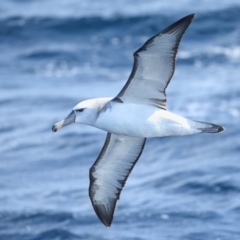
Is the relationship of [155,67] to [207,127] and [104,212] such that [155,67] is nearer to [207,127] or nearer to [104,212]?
[207,127]

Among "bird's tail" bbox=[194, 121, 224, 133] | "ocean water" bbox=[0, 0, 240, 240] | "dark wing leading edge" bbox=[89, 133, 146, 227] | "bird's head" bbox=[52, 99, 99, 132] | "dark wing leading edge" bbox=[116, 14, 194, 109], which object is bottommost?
"ocean water" bbox=[0, 0, 240, 240]

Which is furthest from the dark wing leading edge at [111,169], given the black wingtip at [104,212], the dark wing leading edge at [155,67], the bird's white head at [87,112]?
the dark wing leading edge at [155,67]

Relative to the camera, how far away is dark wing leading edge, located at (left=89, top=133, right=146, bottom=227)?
12.3m

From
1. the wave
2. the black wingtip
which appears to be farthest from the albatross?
the wave

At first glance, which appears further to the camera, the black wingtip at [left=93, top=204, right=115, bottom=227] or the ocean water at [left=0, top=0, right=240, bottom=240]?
the ocean water at [left=0, top=0, right=240, bottom=240]

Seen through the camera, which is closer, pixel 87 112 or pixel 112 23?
pixel 87 112

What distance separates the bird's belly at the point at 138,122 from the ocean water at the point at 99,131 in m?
5.13

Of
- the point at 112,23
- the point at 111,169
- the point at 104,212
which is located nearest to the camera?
the point at 111,169

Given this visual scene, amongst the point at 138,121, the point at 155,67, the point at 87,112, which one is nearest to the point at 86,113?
the point at 87,112

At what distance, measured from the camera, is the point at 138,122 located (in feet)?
36.3

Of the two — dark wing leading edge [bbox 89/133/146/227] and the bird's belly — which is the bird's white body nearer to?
the bird's belly

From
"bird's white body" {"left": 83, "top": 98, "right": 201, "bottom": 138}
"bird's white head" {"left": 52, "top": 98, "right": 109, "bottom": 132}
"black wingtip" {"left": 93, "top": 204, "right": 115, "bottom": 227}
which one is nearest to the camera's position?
"bird's white body" {"left": 83, "top": 98, "right": 201, "bottom": 138}

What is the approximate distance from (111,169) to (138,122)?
1.61m

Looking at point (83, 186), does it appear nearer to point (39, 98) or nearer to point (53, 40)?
point (39, 98)
